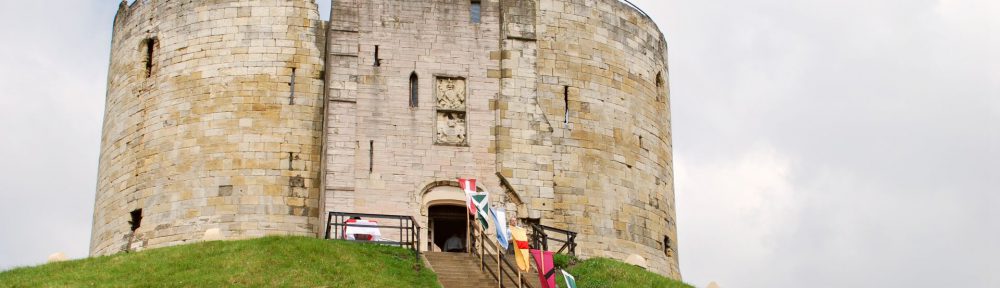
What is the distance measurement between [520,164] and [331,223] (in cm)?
446

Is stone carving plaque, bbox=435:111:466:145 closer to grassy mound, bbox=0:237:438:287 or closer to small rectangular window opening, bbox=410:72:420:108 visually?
small rectangular window opening, bbox=410:72:420:108

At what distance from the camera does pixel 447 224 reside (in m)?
33.6

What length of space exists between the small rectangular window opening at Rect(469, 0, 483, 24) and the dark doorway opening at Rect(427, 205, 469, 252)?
13.8 feet

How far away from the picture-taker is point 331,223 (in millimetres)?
30953

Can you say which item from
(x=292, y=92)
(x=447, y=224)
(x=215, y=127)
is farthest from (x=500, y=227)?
(x=215, y=127)

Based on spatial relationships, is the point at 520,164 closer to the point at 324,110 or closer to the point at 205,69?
the point at 324,110

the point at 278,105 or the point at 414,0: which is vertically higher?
the point at 414,0

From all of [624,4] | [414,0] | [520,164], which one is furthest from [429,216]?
[624,4]

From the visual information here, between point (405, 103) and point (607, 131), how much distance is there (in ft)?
15.1

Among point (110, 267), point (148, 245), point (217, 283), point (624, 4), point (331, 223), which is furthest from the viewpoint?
point (624, 4)

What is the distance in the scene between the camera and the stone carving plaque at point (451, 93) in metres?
33.2

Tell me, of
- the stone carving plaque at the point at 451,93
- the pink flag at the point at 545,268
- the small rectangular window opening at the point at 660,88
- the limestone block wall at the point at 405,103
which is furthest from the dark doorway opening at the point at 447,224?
the pink flag at the point at 545,268

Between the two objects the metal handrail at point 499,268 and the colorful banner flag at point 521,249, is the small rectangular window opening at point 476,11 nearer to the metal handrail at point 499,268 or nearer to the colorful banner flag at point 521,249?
the metal handrail at point 499,268

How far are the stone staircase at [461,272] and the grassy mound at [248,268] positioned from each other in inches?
11.8
